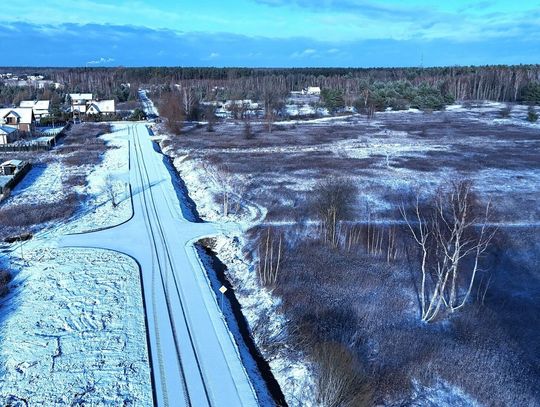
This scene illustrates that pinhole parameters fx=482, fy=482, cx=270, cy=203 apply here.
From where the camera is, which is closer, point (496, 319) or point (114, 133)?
point (496, 319)

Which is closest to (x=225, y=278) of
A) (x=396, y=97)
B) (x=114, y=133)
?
(x=114, y=133)

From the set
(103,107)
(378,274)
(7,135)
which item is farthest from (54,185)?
(103,107)

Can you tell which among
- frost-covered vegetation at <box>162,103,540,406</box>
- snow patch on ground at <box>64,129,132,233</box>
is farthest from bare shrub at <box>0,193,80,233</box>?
frost-covered vegetation at <box>162,103,540,406</box>

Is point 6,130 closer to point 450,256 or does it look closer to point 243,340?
point 243,340

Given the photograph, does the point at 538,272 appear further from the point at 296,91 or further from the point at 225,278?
the point at 296,91

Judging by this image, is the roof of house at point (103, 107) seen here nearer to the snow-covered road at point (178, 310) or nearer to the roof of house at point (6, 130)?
the roof of house at point (6, 130)

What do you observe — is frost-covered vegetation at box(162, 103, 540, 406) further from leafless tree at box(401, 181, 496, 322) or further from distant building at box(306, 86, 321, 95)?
distant building at box(306, 86, 321, 95)

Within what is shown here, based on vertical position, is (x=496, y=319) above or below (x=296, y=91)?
below
